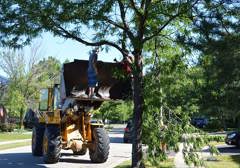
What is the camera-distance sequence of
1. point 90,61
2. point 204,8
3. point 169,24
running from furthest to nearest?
point 90,61 < point 169,24 < point 204,8

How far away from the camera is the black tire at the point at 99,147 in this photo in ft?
64.1

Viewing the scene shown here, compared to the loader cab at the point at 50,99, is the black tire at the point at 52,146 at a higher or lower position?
lower

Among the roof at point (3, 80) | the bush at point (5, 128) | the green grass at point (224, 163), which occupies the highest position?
the roof at point (3, 80)

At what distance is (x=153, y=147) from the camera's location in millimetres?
16391

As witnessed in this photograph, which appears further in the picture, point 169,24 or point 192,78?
point 192,78

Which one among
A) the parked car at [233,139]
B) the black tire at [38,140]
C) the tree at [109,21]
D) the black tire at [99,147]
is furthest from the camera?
the parked car at [233,139]

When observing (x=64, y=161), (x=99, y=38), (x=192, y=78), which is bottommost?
(x=64, y=161)

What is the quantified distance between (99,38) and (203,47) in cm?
362

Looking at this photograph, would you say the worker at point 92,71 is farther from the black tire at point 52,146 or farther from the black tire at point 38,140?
the black tire at point 38,140

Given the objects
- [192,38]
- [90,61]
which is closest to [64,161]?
[90,61]

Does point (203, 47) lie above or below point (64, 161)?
above

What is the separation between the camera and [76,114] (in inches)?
790

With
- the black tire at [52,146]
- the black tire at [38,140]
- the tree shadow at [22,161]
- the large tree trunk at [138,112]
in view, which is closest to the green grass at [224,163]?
the large tree trunk at [138,112]

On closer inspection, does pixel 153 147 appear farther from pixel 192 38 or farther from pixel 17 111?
pixel 17 111
